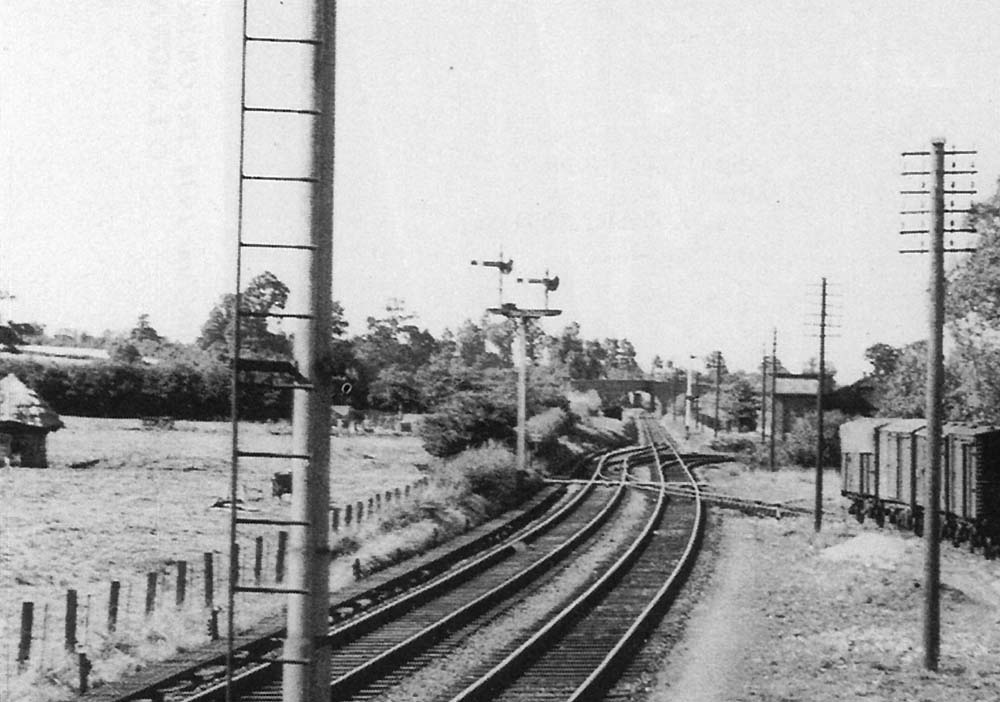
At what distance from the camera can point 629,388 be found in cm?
12962

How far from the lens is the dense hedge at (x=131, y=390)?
1465 inches

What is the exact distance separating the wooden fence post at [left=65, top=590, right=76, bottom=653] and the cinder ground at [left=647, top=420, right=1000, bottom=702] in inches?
295

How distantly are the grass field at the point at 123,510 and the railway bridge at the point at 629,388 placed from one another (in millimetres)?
78521

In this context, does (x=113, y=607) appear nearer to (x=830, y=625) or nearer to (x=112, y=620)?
(x=112, y=620)

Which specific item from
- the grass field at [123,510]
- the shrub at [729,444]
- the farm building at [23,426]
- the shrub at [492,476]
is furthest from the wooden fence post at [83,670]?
the shrub at [729,444]

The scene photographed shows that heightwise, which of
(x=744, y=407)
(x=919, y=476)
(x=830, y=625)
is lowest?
(x=830, y=625)

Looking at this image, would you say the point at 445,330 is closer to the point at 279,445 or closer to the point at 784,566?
the point at 279,445

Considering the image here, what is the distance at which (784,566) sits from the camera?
23.6 metres

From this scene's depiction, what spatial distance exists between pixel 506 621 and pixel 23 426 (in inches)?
713

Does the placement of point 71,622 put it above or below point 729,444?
above

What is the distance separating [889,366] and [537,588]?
9006cm

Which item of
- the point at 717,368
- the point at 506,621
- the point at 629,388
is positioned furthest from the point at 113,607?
the point at 629,388

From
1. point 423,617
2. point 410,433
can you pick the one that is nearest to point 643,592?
point 423,617

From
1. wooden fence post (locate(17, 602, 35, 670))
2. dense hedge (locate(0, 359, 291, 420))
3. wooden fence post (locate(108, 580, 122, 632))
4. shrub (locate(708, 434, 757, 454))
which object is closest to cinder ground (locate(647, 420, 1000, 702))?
wooden fence post (locate(108, 580, 122, 632))
